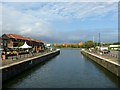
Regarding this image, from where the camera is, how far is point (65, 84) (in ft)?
77.0

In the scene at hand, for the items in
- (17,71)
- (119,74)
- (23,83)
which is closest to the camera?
(23,83)

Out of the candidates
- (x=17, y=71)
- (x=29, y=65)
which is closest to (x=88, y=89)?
(x=17, y=71)

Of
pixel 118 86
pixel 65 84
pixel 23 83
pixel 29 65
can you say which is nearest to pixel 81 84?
pixel 65 84

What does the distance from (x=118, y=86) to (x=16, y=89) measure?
9.50 meters

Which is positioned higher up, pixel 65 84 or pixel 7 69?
pixel 7 69

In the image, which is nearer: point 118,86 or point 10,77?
point 118,86

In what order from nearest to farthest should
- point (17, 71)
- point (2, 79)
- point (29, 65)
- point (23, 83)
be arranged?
point (2, 79) < point (23, 83) < point (17, 71) < point (29, 65)

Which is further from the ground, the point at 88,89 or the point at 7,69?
the point at 7,69

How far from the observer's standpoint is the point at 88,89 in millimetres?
21047

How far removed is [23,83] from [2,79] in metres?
2.58

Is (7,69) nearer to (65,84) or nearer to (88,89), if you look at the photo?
(65,84)

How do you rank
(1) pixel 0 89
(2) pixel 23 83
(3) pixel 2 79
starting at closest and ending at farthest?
1. (1) pixel 0 89
2. (3) pixel 2 79
3. (2) pixel 23 83

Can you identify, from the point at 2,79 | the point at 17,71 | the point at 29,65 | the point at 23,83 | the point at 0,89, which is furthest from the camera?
the point at 29,65

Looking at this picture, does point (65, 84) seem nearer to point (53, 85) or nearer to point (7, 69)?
point (53, 85)
